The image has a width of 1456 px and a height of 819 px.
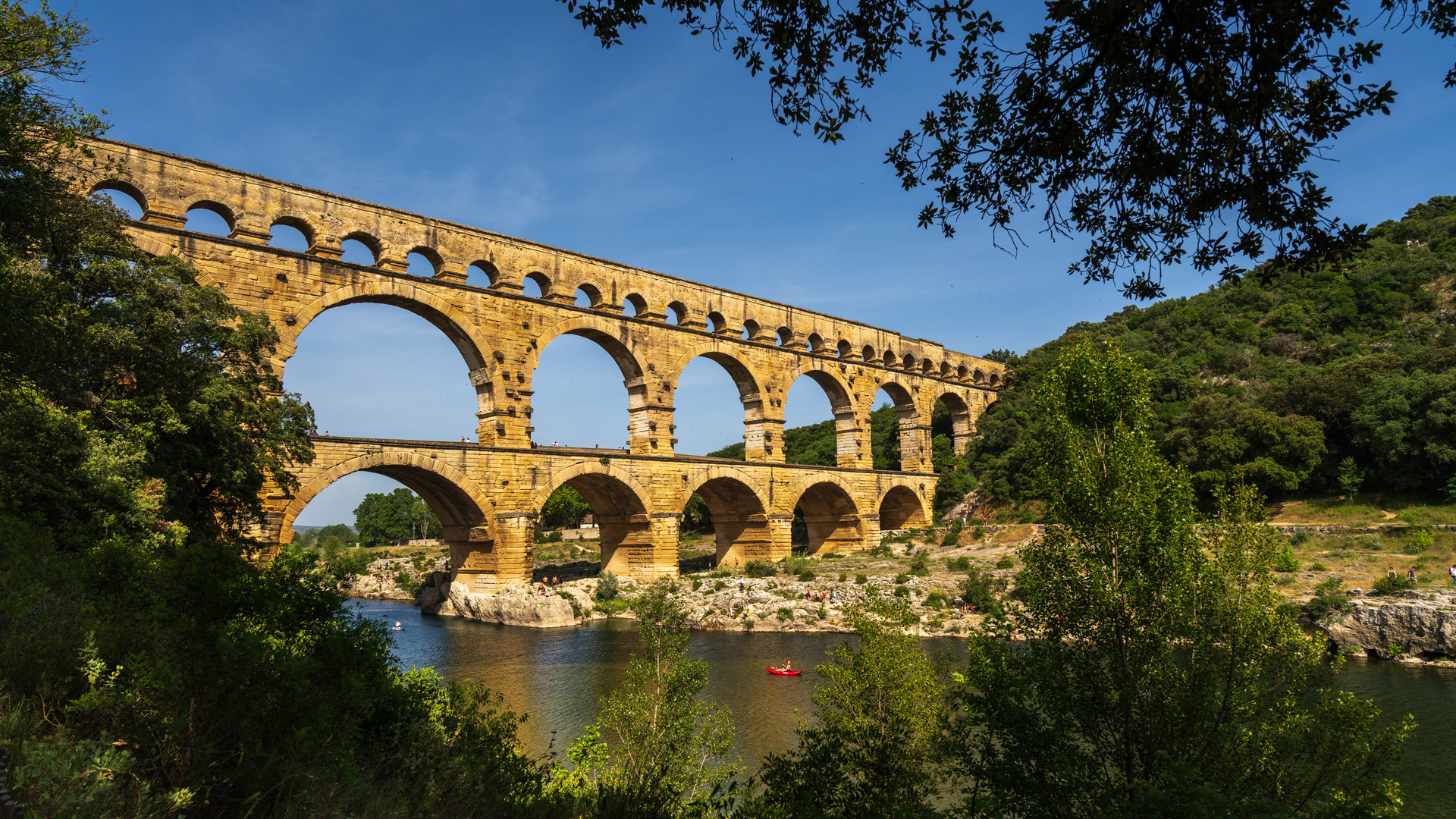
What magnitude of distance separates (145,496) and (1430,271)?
5352 centimetres

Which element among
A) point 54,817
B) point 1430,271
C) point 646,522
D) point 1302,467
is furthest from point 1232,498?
point 1430,271

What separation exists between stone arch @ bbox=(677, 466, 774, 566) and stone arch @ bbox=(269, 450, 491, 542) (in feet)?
28.5

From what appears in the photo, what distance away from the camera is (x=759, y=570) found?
90.1 feet

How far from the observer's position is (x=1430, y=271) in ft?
129

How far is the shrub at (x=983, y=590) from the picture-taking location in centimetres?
2228

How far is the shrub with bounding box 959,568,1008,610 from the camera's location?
2228 cm

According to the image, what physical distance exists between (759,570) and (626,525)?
199 inches

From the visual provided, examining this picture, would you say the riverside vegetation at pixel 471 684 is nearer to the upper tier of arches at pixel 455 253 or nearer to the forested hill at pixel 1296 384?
the upper tier of arches at pixel 455 253

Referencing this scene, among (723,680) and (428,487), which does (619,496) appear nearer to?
(428,487)

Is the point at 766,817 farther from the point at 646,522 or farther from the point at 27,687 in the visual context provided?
the point at 646,522

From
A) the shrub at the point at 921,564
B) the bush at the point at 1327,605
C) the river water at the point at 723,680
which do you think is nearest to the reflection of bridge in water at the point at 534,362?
the river water at the point at 723,680

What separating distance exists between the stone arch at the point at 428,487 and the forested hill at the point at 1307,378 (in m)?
19.2

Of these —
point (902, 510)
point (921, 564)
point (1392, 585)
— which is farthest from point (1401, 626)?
point (902, 510)

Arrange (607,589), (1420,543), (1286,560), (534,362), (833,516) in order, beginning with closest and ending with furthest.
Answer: (1286,560)
(1420,543)
(534,362)
(607,589)
(833,516)
